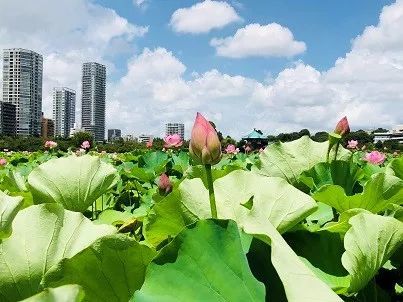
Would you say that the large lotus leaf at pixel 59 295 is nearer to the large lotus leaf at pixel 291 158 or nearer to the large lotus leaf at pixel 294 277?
the large lotus leaf at pixel 294 277

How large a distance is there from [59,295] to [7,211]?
0.31m

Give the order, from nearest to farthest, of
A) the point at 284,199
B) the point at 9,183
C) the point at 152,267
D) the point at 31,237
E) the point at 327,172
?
the point at 152,267
the point at 31,237
the point at 284,199
the point at 327,172
the point at 9,183

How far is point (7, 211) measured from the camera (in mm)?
669

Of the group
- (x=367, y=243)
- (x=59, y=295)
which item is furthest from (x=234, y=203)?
(x=59, y=295)

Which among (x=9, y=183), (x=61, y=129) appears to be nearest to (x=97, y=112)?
(x=61, y=129)

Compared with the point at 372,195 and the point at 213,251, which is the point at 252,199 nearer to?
the point at 213,251

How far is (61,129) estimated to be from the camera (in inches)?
4296

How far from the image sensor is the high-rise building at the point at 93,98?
10694cm

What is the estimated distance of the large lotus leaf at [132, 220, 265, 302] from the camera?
0.50m

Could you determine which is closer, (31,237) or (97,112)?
(31,237)

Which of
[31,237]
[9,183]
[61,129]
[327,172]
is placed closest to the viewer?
[31,237]

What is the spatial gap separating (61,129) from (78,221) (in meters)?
112

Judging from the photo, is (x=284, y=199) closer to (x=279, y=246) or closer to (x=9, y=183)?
(x=279, y=246)

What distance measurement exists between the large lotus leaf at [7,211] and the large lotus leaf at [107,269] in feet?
0.41
